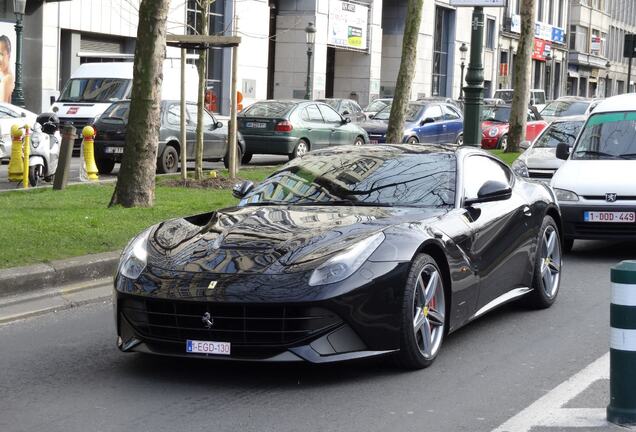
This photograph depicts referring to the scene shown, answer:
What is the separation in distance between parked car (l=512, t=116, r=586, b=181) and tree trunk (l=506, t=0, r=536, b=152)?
938 cm

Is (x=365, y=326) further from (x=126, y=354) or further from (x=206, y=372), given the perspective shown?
(x=126, y=354)

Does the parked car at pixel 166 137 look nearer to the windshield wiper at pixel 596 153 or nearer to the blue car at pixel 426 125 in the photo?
the blue car at pixel 426 125

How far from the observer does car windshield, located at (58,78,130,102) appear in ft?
93.9

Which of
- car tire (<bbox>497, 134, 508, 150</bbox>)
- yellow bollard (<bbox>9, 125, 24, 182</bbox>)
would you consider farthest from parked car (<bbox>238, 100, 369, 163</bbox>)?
yellow bollard (<bbox>9, 125, 24, 182</bbox>)

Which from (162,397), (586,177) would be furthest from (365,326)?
(586,177)

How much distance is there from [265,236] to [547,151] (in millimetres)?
12314

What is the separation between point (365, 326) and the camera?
645cm

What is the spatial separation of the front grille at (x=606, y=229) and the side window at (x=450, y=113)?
19.9 m

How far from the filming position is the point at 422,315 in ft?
22.6

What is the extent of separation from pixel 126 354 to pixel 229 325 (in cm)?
125

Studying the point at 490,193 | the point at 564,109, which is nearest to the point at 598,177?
the point at 490,193

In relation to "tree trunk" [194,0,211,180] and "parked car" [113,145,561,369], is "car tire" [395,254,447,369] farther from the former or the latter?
"tree trunk" [194,0,211,180]

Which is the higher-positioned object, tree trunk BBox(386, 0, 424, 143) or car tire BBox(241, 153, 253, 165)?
tree trunk BBox(386, 0, 424, 143)

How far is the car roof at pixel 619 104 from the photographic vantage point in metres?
13.9
